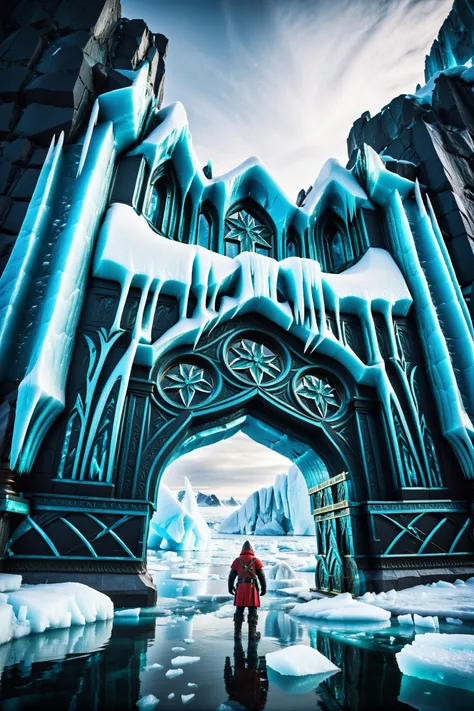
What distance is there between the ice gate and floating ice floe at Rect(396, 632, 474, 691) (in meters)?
4.24

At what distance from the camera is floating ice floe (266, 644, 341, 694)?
2.80 metres

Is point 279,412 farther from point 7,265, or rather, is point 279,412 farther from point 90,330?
point 7,265

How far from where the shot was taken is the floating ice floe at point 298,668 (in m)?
2.80

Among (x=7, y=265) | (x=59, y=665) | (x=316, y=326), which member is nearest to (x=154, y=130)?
(x=7, y=265)

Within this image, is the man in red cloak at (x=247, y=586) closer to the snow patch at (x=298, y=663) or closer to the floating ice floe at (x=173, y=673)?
the snow patch at (x=298, y=663)

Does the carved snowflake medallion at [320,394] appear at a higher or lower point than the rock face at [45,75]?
lower

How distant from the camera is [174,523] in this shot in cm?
2139

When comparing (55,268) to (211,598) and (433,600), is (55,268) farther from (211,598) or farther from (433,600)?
(433,600)

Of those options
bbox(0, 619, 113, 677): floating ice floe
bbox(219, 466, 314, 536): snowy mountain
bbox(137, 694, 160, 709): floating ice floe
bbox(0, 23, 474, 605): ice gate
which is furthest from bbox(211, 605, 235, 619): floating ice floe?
bbox(219, 466, 314, 536): snowy mountain

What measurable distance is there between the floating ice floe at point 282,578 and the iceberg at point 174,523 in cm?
1108

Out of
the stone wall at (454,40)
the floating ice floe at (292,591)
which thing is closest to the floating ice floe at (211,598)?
the floating ice floe at (292,591)

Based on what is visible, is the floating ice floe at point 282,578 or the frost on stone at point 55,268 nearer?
the frost on stone at point 55,268

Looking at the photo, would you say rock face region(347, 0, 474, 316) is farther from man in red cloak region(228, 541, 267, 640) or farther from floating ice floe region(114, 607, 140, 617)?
floating ice floe region(114, 607, 140, 617)

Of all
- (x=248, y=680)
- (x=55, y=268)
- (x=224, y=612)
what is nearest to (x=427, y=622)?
(x=224, y=612)
